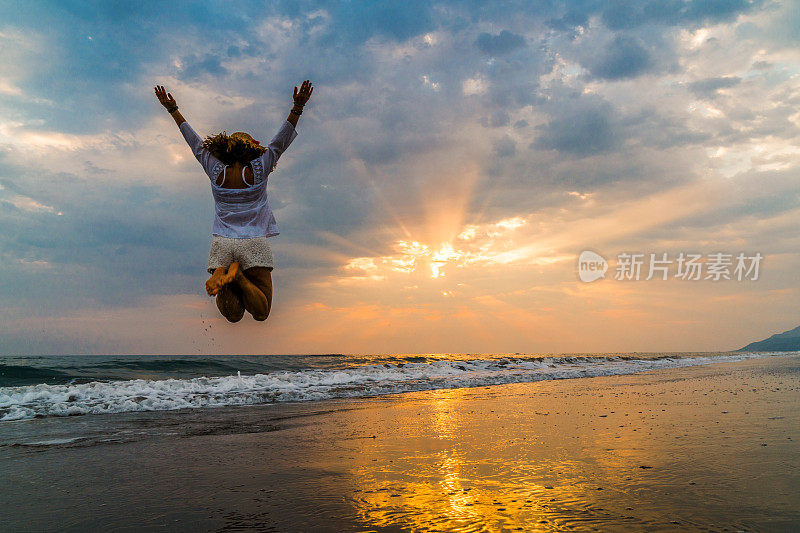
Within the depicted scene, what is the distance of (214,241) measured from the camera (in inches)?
196

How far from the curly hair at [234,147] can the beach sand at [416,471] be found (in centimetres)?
317

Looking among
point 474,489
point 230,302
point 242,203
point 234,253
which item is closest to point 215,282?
point 230,302

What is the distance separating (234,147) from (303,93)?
0.89 m

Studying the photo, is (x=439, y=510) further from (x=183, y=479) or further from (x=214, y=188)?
(x=214, y=188)

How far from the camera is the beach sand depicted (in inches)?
138

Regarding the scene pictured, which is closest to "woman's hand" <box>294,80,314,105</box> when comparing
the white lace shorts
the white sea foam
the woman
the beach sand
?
the woman

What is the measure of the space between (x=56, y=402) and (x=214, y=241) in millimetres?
7786

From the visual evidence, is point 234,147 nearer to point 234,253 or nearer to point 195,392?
point 234,253

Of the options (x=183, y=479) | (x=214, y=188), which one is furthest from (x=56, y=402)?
(x=214, y=188)

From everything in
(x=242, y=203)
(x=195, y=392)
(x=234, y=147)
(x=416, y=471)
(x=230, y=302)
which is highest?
(x=234, y=147)

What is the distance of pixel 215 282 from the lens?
14.5 ft

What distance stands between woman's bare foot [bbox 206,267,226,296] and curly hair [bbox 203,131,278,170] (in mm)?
1191

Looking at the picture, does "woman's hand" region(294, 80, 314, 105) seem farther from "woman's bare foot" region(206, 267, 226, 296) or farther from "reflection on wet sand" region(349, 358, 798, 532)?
"reflection on wet sand" region(349, 358, 798, 532)

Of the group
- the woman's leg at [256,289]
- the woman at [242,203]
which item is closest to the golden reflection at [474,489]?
the woman's leg at [256,289]
